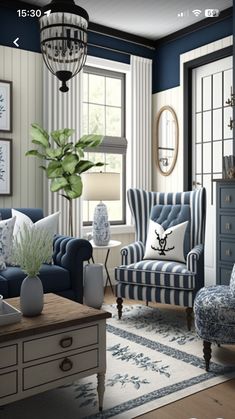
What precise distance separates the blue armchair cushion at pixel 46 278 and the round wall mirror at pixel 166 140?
2.28 meters

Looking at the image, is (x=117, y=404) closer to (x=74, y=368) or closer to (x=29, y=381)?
(x=74, y=368)

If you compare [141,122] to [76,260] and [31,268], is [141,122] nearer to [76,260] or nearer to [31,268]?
[76,260]

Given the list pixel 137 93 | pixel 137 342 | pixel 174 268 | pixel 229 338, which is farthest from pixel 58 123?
pixel 229 338

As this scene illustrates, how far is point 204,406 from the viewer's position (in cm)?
201

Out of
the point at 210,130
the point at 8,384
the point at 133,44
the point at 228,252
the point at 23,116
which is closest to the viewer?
the point at 8,384

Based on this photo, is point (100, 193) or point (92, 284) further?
point (100, 193)

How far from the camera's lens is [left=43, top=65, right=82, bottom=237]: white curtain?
4.23 meters

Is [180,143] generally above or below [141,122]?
below

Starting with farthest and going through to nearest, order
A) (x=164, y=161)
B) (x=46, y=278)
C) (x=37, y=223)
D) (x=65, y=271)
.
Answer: (x=164, y=161)
(x=37, y=223)
(x=65, y=271)
(x=46, y=278)

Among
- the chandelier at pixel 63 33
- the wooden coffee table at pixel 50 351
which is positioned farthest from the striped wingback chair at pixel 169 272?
the chandelier at pixel 63 33

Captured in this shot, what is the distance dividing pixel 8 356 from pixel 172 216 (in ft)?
7.52

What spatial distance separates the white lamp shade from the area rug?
4.06 ft

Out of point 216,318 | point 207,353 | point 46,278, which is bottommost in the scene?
point 207,353

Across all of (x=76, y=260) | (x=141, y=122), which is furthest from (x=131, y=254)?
(x=141, y=122)
